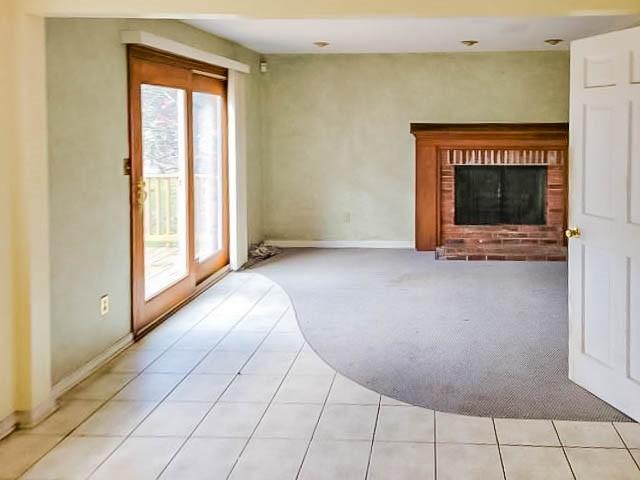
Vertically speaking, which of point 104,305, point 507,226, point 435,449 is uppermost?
point 507,226

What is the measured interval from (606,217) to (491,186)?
192 inches

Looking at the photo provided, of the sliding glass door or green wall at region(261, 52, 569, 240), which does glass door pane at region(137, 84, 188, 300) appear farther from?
green wall at region(261, 52, 569, 240)

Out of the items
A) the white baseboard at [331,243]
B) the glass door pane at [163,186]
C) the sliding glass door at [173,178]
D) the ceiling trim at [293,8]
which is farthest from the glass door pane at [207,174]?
the ceiling trim at [293,8]

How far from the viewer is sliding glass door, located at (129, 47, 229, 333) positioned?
5098mm

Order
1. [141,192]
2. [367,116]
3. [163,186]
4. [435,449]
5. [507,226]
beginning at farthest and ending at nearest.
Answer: [367,116] < [507,226] < [163,186] < [141,192] < [435,449]

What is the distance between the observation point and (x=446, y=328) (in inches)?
209

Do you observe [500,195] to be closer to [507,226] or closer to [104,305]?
[507,226]

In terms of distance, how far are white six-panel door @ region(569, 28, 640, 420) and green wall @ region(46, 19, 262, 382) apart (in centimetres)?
258

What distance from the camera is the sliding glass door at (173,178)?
5098 millimetres

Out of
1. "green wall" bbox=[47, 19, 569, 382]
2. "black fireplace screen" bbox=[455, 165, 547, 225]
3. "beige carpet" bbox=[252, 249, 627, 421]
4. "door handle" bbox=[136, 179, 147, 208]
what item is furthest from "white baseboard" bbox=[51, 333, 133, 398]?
"black fireplace screen" bbox=[455, 165, 547, 225]

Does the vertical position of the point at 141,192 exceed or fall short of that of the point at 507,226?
it exceeds it

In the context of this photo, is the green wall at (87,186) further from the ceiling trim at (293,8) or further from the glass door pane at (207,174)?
the glass door pane at (207,174)

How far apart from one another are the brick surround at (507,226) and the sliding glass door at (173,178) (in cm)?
258

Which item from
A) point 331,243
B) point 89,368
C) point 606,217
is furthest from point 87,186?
point 331,243
